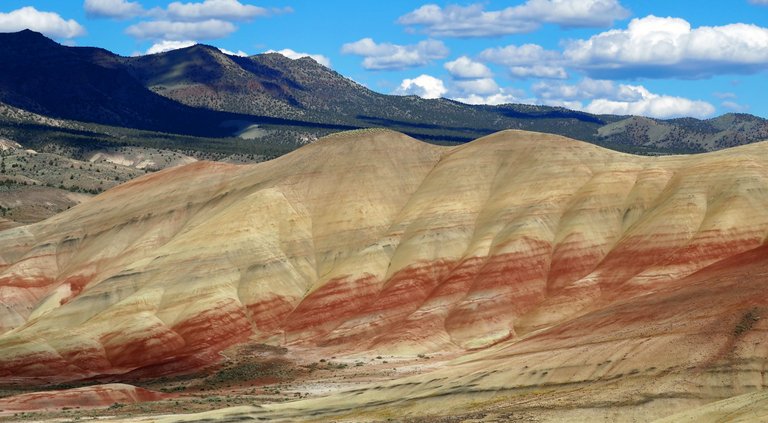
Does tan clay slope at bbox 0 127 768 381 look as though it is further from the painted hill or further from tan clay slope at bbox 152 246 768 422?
tan clay slope at bbox 152 246 768 422

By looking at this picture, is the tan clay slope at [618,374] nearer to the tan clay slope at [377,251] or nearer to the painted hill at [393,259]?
the painted hill at [393,259]

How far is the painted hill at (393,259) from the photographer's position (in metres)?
94.0

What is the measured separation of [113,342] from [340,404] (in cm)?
3194

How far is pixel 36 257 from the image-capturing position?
120250 mm

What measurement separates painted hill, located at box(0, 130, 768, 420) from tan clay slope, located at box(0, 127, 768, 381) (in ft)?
0.61

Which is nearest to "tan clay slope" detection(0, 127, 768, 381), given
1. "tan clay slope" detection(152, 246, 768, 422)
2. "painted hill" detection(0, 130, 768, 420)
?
"painted hill" detection(0, 130, 768, 420)

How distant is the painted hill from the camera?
308 ft

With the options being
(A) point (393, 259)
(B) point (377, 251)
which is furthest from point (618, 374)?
(B) point (377, 251)

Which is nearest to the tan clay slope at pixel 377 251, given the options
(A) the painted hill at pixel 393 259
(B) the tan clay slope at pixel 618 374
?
(A) the painted hill at pixel 393 259

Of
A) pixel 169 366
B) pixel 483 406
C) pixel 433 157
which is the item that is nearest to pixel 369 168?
pixel 433 157

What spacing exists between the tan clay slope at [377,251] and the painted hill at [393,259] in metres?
0.19

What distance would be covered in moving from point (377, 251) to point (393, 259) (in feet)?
5.66

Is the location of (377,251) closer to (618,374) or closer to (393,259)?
(393,259)

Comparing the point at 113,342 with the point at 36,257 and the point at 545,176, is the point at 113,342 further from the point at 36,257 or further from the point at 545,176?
the point at 545,176
